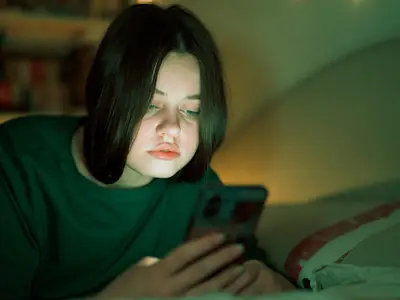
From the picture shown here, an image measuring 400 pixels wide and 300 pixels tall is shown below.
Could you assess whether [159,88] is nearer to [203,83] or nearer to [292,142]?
[203,83]

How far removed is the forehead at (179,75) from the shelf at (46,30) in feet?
1.43

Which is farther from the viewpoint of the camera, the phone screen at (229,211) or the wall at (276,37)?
the wall at (276,37)

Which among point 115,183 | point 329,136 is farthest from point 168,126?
point 329,136

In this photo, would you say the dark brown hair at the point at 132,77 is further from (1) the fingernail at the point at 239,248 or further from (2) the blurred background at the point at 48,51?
(2) the blurred background at the point at 48,51

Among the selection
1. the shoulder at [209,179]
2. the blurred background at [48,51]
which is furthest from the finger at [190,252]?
the blurred background at [48,51]

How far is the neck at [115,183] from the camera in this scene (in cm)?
75

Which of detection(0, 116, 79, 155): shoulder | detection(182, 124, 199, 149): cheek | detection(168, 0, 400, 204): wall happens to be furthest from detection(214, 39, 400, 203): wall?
detection(0, 116, 79, 155): shoulder

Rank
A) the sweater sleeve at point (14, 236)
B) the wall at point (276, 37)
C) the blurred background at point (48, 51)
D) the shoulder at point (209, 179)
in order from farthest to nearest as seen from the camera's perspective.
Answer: the blurred background at point (48, 51) < the wall at point (276, 37) < the shoulder at point (209, 179) < the sweater sleeve at point (14, 236)

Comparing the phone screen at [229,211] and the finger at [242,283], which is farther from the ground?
the phone screen at [229,211]

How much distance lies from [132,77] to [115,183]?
0.18 metres

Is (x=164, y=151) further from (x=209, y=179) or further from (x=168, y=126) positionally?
(x=209, y=179)

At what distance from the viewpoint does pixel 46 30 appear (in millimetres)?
1139

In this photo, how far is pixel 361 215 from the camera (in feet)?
2.65

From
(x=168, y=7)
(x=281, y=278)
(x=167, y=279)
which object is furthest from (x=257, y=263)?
(x=168, y=7)
